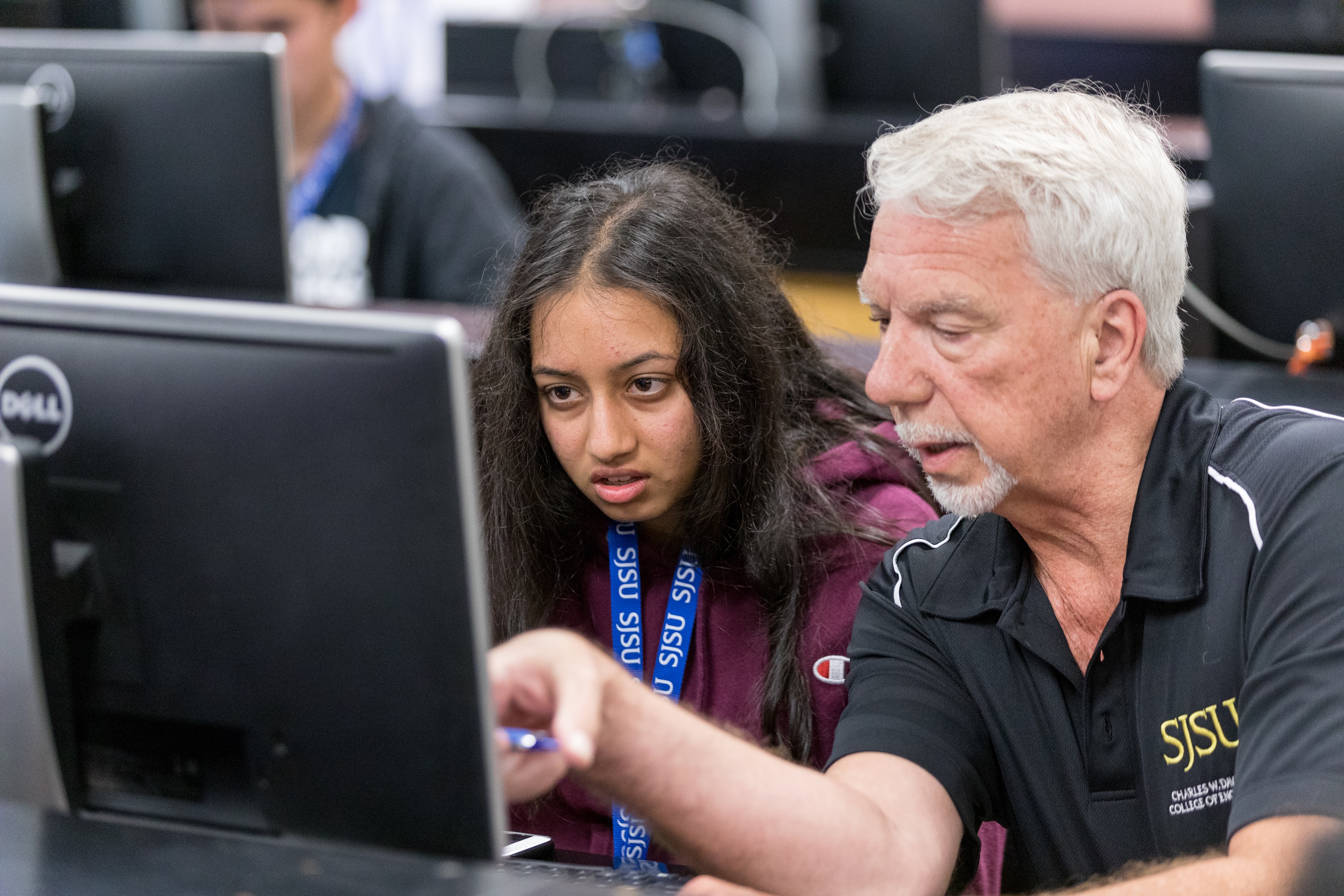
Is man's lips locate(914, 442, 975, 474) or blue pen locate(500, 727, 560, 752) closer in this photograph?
blue pen locate(500, 727, 560, 752)

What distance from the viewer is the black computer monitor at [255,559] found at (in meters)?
0.89

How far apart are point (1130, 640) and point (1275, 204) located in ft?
2.98

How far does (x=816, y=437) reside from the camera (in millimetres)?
1675

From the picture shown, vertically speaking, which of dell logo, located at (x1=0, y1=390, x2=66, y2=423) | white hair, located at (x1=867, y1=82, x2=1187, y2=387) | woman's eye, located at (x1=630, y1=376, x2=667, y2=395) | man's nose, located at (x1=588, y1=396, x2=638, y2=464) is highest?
white hair, located at (x1=867, y1=82, x2=1187, y2=387)

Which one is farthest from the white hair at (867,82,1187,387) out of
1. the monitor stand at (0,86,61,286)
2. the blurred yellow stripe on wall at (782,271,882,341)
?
the blurred yellow stripe on wall at (782,271,882,341)

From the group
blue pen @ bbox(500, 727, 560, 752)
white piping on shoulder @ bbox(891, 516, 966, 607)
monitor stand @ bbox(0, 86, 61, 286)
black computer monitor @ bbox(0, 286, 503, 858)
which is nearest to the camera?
black computer monitor @ bbox(0, 286, 503, 858)

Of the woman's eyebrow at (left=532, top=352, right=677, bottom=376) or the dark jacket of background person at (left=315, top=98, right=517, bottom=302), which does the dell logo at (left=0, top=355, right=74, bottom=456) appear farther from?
the dark jacket of background person at (left=315, top=98, right=517, bottom=302)

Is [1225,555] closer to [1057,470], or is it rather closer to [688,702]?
[1057,470]

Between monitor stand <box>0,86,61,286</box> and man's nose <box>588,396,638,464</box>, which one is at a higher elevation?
monitor stand <box>0,86,61,286</box>

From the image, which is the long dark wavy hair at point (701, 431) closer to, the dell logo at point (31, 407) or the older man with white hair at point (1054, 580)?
the older man with white hair at point (1054, 580)

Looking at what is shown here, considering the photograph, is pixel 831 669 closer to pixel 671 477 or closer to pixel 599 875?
pixel 671 477

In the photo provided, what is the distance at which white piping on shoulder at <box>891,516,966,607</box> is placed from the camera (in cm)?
139

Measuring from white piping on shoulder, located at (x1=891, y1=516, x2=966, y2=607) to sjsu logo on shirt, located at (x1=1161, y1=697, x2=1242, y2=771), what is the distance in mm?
273

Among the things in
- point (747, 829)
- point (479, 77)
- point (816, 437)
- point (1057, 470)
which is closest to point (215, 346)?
point (747, 829)
